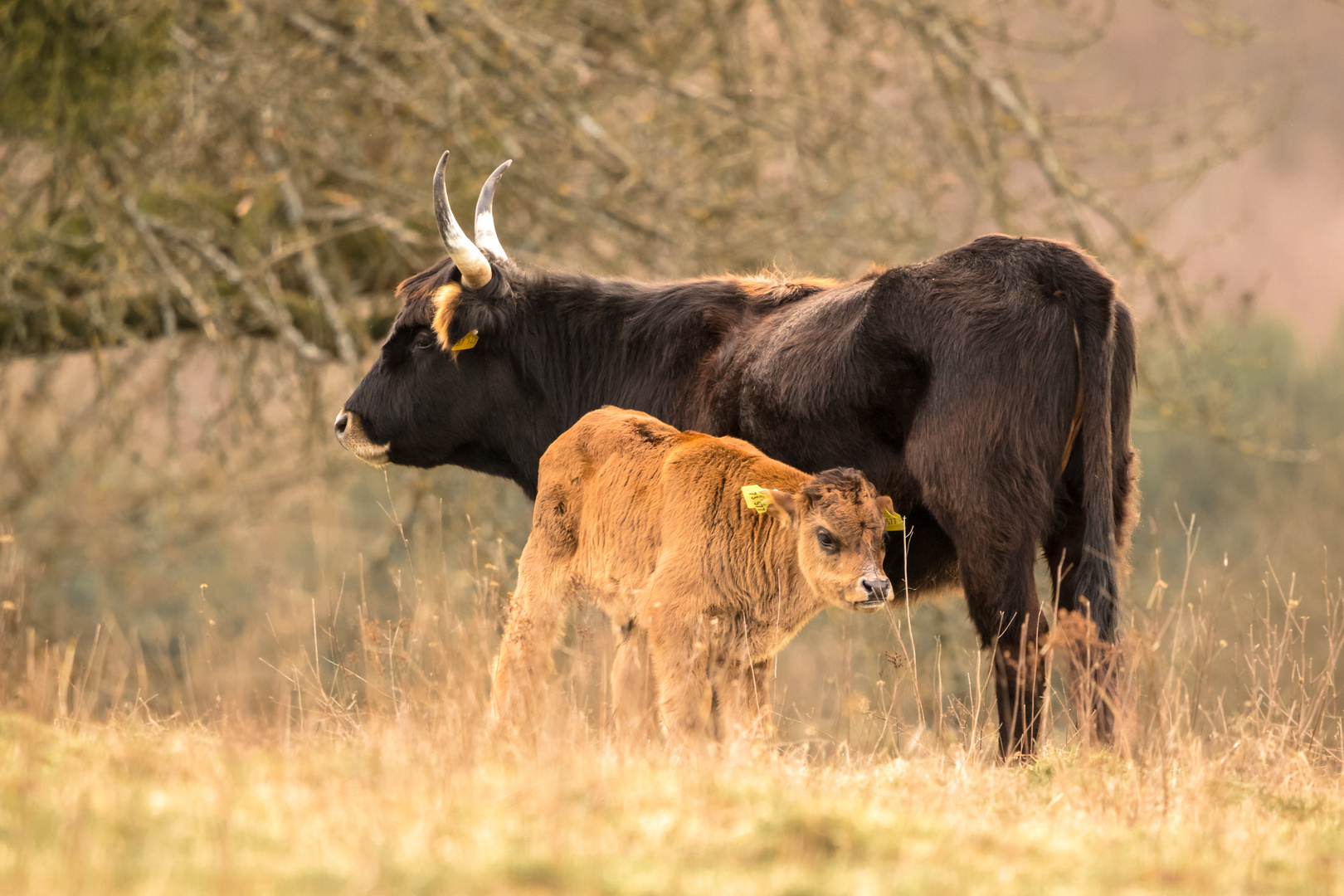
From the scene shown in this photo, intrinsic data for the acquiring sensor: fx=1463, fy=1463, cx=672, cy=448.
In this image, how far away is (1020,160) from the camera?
12.4 m

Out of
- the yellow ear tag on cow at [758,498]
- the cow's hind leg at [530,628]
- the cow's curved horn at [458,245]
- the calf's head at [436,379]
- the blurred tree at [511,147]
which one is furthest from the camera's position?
the blurred tree at [511,147]

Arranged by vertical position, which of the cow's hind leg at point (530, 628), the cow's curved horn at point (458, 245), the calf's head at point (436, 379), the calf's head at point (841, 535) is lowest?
the cow's hind leg at point (530, 628)

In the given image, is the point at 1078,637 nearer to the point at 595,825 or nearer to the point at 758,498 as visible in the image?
the point at 758,498

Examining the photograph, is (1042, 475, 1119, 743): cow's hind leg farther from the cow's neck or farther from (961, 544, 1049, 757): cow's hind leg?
Answer: the cow's neck

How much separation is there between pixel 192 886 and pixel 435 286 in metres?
4.91

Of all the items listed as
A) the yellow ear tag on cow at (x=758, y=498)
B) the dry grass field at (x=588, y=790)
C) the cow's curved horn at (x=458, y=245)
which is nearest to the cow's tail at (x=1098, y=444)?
the dry grass field at (x=588, y=790)

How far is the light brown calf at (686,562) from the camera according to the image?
575cm

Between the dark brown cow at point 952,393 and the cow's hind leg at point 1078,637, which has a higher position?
the dark brown cow at point 952,393

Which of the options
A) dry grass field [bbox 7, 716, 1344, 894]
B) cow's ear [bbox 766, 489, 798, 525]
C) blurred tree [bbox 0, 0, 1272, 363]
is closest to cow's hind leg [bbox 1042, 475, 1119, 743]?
dry grass field [bbox 7, 716, 1344, 894]

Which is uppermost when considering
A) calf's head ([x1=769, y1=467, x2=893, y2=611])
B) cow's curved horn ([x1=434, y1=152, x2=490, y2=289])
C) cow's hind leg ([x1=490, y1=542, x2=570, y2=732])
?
cow's curved horn ([x1=434, y1=152, x2=490, y2=289])

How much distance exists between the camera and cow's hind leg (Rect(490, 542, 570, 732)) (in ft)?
20.5

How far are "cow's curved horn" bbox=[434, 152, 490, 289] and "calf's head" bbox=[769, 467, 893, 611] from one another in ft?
8.24

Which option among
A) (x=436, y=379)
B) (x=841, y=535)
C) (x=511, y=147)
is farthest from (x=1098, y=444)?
(x=511, y=147)

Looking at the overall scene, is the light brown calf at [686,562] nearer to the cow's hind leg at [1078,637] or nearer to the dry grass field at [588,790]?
the dry grass field at [588,790]
